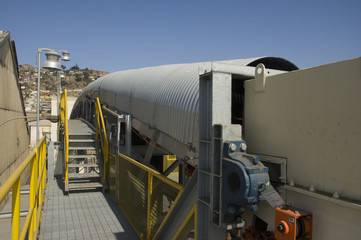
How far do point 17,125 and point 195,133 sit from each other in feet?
28.4

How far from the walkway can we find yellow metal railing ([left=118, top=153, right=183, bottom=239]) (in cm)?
34

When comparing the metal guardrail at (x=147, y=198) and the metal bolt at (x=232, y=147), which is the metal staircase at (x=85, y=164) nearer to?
the metal guardrail at (x=147, y=198)

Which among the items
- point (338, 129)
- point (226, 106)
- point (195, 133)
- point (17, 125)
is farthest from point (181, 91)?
point (17, 125)

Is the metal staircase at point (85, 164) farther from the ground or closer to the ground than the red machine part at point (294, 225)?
closer to the ground

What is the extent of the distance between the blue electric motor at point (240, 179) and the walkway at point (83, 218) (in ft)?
11.7

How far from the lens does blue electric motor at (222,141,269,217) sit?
2.66m

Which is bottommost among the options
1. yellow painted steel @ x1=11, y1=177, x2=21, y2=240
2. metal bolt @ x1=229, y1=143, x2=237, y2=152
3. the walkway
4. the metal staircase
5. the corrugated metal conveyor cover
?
the walkway

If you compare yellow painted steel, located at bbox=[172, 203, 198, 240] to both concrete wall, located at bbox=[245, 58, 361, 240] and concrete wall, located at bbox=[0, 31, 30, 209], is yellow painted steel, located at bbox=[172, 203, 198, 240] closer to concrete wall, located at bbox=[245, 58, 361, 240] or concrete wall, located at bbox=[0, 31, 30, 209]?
concrete wall, located at bbox=[245, 58, 361, 240]

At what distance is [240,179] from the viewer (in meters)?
2.71

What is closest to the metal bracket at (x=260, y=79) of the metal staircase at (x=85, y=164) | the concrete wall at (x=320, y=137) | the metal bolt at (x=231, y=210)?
the concrete wall at (x=320, y=137)

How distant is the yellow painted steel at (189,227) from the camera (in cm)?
355

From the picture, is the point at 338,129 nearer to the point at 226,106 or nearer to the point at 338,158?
the point at 338,158

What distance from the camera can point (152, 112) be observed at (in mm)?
6742

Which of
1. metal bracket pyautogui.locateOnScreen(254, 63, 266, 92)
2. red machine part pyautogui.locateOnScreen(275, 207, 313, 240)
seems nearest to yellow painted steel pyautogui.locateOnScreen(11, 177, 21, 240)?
red machine part pyautogui.locateOnScreen(275, 207, 313, 240)
